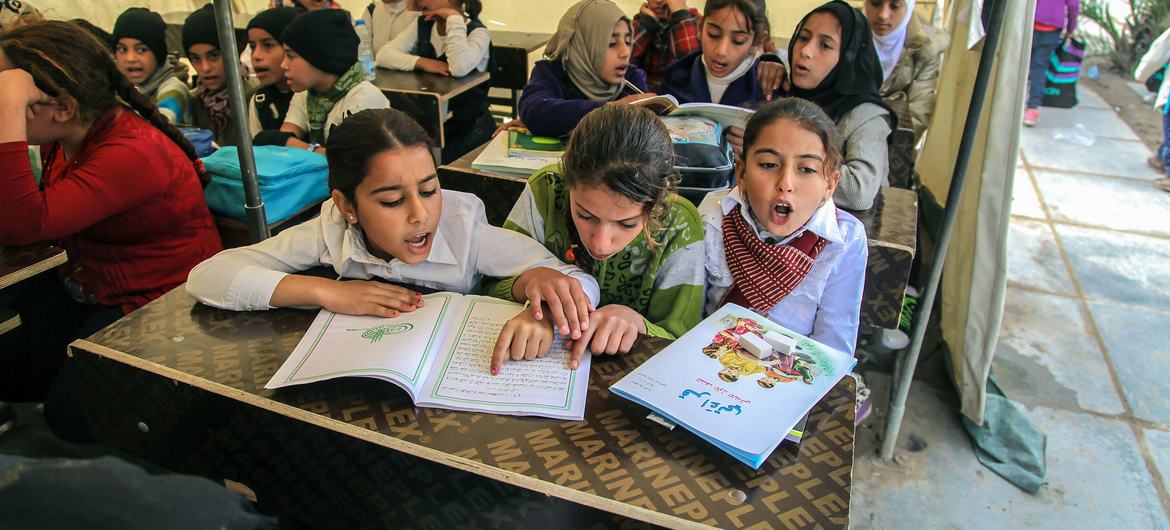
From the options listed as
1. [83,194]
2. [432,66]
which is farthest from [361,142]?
[432,66]

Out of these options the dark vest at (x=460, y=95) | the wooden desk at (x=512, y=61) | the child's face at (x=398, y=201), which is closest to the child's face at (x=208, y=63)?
the dark vest at (x=460, y=95)

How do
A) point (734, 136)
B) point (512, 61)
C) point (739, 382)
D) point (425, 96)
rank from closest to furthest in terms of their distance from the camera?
point (739, 382) → point (734, 136) → point (425, 96) → point (512, 61)

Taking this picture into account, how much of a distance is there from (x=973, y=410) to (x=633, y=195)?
1652mm

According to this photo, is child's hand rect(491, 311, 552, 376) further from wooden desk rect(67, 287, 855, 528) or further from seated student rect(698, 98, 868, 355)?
seated student rect(698, 98, 868, 355)

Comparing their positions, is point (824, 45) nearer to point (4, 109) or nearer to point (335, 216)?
point (335, 216)

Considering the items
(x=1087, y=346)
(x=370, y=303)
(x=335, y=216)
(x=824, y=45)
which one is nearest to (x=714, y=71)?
(x=824, y=45)

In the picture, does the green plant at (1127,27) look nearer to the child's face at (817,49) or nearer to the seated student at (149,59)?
the child's face at (817,49)

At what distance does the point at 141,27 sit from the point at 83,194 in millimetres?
1629

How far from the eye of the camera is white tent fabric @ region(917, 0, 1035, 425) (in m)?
1.82

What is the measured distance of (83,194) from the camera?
5.01 ft

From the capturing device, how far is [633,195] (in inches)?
48.9

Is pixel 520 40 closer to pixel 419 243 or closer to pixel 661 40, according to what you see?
pixel 661 40

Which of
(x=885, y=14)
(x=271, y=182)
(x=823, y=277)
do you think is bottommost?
(x=823, y=277)

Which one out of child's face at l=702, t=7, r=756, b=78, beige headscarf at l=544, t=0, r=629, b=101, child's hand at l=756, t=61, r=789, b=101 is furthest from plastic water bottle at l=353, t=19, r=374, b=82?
child's hand at l=756, t=61, r=789, b=101
